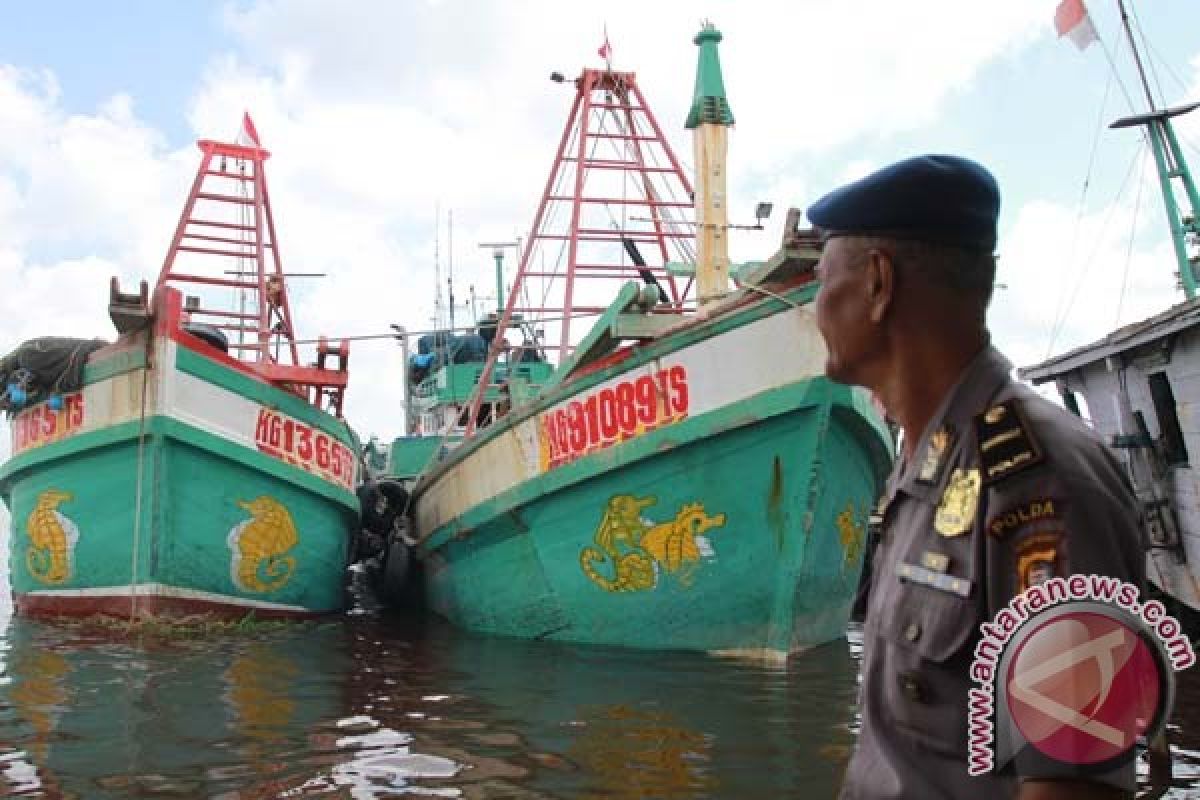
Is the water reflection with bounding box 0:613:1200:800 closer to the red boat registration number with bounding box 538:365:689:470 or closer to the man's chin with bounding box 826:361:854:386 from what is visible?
the red boat registration number with bounding box 538:365:689:470

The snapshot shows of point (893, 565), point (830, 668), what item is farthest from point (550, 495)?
point (893, 565)

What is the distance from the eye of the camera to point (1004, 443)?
45.8 inches

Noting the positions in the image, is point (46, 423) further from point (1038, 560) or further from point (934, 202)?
point (1038, 560)

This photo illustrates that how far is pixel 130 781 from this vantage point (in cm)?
432

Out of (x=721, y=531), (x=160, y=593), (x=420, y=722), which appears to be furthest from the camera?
(x=160, y=593)

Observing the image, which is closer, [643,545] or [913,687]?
[913,687]

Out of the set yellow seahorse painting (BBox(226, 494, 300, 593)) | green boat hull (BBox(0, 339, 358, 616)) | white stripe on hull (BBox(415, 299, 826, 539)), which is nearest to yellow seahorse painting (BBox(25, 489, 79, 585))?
green boat hull (BBox(0, 339, 358, 616))

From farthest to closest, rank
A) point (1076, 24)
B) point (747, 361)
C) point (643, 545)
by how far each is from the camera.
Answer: point (1076, 24), point (643, 545), point (747, 361)

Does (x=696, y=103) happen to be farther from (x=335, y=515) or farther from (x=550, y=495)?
(x=335, y=515)

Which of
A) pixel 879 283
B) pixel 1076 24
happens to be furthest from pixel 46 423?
pixel 1076 24

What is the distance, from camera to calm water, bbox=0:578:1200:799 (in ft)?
14.3

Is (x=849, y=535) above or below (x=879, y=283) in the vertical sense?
below

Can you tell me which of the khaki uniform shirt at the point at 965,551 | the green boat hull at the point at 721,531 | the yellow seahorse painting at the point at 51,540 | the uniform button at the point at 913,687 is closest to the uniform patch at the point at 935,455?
the khaki uniform shirt at the point at 965,551

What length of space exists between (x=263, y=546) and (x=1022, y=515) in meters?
9.09
